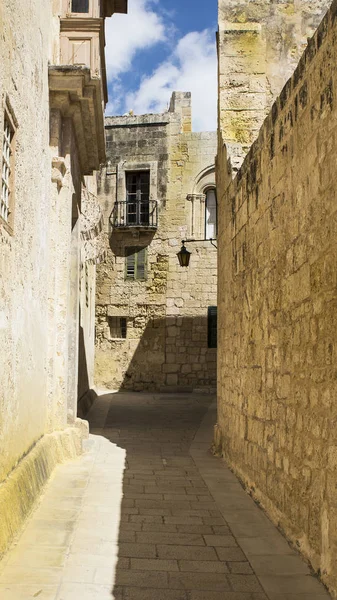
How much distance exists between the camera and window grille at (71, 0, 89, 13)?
9.93 m

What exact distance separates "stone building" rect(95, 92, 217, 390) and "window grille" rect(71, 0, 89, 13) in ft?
35.6

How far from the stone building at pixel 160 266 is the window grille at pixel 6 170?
15.5 metres

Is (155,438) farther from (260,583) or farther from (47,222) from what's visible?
(260,583)

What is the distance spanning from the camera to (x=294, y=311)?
15.8ft

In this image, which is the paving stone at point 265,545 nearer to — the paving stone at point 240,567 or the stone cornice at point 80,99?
the paving stone at point 240,567

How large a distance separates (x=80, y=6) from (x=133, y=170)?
11240mm

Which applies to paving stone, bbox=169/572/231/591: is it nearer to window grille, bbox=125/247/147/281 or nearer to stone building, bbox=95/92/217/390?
stone building, bbox=95/92/217/390

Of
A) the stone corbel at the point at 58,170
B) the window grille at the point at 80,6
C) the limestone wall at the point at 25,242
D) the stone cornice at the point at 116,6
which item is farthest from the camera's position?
the stone cornice at the point at 116,6

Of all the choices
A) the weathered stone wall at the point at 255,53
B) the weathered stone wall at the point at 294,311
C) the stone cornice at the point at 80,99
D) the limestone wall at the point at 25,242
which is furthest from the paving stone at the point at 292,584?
the weathered stone wall at the point at 255,53

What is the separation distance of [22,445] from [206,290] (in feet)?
49.7

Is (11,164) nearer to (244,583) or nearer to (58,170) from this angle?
(58,170)

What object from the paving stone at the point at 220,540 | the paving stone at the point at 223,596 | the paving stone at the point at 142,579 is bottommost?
the paving stone at the point at 220,540

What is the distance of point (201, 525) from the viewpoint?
5.41 metres

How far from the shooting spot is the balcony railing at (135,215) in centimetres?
2088
